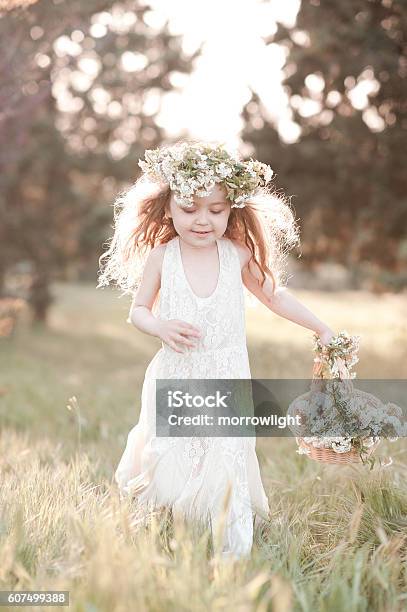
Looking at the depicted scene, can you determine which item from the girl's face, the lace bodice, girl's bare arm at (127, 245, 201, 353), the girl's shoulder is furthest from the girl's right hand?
the girl's shoulder

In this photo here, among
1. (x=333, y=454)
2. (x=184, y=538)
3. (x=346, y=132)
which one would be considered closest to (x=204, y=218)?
(x=333, y=454)

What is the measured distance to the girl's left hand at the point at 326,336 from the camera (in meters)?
3.46

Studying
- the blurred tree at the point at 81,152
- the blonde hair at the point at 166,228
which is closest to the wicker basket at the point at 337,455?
the blonde hair at the point at 166,228

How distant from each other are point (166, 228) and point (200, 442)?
1055 millimetres

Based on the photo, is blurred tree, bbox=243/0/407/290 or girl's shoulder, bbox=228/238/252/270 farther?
blurred tree, bbox=243/0/407/290

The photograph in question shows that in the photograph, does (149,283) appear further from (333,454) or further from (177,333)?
(333,454)

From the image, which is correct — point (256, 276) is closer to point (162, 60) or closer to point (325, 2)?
point (325, 2)

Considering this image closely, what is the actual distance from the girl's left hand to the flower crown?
0.71 metres

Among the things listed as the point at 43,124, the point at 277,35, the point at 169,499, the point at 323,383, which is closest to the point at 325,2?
the point at 277,35

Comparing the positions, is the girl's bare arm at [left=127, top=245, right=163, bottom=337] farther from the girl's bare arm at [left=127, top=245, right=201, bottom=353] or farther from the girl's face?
the girl's face

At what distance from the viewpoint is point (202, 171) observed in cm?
327

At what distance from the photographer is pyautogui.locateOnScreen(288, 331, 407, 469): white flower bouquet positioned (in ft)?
10.3

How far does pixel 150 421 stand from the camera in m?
3.42

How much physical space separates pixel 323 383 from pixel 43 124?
11749 mm
